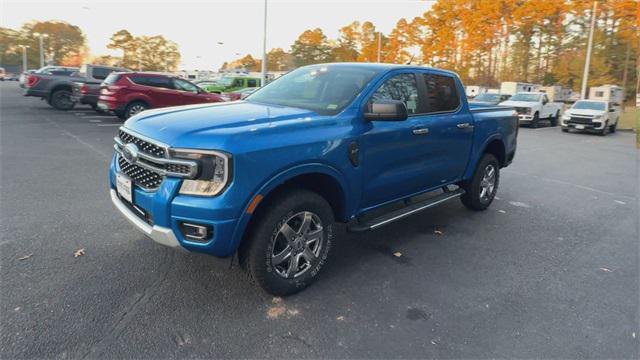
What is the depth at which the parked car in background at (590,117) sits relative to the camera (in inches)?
733

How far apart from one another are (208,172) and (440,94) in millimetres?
3087

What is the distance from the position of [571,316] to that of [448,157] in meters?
2.12

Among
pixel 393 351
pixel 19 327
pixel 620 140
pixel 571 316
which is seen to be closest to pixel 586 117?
pixel 620 140

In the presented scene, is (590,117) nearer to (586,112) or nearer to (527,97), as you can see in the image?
(586,112)

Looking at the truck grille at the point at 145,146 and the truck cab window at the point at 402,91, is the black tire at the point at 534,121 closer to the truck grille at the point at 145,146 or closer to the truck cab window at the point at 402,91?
the truck cab window at the point at 402,91

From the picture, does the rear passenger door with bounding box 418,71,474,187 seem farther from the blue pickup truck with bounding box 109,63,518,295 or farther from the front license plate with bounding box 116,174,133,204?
the front license plate with bounding box 116,174,133,204

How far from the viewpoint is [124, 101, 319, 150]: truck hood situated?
113 inches

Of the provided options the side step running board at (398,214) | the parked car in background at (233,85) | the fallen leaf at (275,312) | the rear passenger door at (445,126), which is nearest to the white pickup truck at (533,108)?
the parked car in background at (233,85)

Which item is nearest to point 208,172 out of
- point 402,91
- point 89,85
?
point 402,91

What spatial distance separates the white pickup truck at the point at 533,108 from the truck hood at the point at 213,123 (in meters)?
19.1

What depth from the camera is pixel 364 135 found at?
368 centimetres

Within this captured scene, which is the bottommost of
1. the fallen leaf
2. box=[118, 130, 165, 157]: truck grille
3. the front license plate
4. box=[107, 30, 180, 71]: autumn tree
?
the fallen leaf

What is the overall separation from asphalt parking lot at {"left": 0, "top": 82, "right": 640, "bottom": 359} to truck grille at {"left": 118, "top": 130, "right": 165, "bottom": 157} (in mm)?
1108

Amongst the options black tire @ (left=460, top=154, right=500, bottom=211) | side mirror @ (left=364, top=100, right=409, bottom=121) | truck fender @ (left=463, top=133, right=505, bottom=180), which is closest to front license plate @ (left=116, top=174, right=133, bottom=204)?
side mirror @ (left=364, top=100, right=409, bottom=121)
